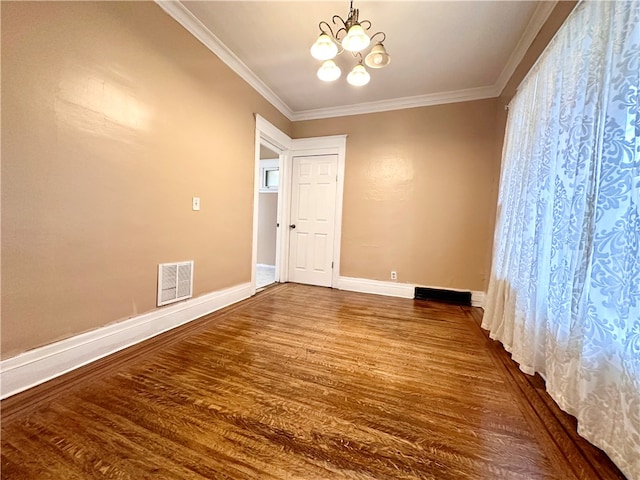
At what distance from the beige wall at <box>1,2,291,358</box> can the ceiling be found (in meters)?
0.33

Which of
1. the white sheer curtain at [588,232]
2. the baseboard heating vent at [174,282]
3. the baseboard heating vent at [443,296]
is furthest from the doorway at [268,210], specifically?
the white sheer curtain at [588,232]

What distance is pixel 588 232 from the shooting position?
1.16 metres

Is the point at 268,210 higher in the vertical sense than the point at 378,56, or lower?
lower

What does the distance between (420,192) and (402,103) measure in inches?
48.9

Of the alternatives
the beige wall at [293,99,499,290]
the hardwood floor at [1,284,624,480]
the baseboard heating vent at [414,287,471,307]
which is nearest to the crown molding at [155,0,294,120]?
the beige wall at [293,99,499,290]

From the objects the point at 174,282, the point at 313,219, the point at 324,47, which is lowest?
the point at 174,282

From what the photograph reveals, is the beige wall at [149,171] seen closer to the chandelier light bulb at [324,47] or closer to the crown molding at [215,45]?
the crown molding at [215,45]

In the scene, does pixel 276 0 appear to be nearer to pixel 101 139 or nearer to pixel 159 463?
pixel 101 139

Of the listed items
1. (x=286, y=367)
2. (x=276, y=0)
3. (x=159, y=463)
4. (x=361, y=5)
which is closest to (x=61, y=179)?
(x=159, y=463)

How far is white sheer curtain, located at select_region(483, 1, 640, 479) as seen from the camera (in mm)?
988

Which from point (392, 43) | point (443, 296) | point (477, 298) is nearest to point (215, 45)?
point (392, 43)

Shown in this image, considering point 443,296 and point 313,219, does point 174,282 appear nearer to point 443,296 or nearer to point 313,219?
point 313,219

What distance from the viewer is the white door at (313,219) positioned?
3.88 meters

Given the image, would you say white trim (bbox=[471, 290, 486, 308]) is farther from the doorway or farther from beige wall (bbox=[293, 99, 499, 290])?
the doorway
